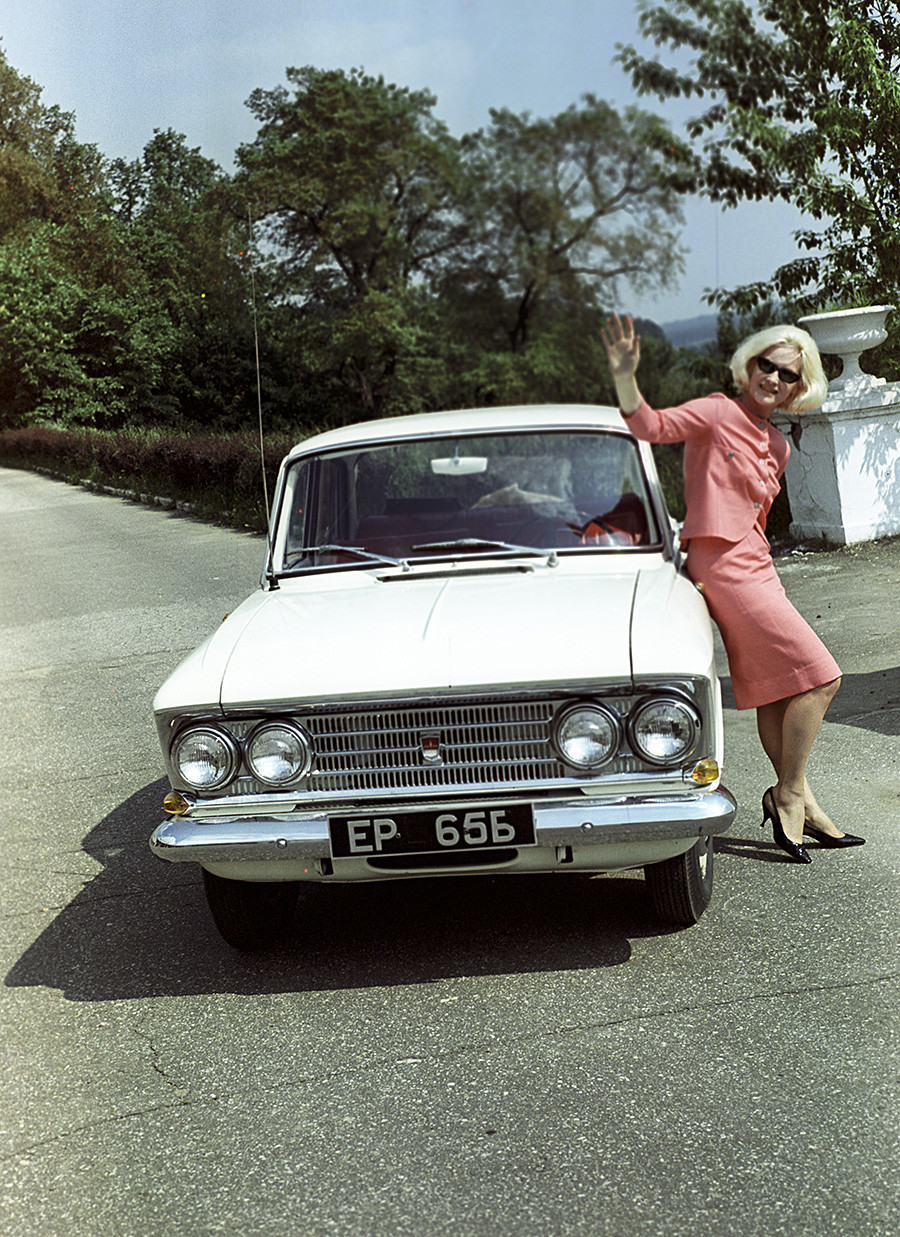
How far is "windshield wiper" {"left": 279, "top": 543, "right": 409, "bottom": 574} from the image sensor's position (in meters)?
4.94

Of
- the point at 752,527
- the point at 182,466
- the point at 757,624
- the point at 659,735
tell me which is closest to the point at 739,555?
the point at 752,527

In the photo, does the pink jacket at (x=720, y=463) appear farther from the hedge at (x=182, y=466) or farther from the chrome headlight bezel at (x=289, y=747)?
the hedge at (x=182, y=466)

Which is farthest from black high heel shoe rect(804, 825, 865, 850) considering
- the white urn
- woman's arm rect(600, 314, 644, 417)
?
the white urn

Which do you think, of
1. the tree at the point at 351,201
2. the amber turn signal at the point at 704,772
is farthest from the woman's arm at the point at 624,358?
the tree at the point at 351,201

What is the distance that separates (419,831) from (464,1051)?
0.63m

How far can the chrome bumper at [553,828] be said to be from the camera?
3.79 m

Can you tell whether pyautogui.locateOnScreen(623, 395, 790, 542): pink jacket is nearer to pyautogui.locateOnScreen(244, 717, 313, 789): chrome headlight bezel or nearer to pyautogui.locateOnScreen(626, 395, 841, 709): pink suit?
pyautogui.locateOnScreen(626, 395, 841, 709): pink suit

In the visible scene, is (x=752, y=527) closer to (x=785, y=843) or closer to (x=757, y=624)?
(x=757, y=624)

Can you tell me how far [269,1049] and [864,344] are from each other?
30.1 ft

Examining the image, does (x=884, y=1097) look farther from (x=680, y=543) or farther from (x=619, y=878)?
(x=680, y=543)

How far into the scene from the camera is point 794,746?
473 centimetres

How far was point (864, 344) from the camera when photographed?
443 inches

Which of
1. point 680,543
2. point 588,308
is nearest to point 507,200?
point 588,308

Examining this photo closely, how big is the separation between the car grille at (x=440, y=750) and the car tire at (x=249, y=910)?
0.44 meters
